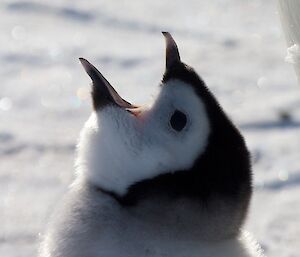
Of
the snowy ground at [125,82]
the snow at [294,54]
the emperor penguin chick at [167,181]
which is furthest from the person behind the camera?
the snowy ground at [125,82]

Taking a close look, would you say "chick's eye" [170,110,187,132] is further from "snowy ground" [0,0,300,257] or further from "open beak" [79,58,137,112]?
"snowy ground" [0,0,300,257]

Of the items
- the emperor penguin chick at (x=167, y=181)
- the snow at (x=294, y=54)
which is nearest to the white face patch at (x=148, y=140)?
the emperor penguin chick at (x=167, y=181)

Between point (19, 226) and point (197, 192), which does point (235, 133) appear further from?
point (19, 226)

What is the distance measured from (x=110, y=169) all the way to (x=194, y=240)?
0.21 m

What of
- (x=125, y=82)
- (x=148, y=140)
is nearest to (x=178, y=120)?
(x=148, y=140)

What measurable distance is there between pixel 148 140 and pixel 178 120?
0.07 m

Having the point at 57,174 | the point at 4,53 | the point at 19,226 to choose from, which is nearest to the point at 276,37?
the point at 4,53

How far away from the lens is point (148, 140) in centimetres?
210

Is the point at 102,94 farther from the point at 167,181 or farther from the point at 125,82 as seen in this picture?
the point at 125,82

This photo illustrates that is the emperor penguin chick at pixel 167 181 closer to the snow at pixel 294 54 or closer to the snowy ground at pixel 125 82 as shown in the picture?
the snow at pixel 294 54

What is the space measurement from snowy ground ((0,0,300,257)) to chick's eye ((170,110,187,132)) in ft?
2.94

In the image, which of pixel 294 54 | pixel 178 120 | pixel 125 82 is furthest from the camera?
pixel 125 82

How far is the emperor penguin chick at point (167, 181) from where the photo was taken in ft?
6.75

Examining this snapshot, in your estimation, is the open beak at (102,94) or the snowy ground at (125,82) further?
the snowy ground at (125,82)
